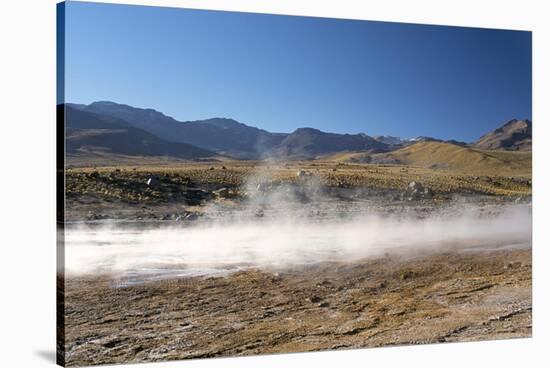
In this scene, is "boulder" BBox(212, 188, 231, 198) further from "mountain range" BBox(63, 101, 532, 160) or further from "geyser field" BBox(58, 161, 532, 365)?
"mountain range" BBox(63, 101, 532, 160)

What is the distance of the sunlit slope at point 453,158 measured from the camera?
9242mm

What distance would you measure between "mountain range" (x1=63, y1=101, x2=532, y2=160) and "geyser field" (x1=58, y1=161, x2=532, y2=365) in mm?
172

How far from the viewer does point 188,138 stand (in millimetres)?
8539

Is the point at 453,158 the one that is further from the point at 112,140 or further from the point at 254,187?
the point at 112,140

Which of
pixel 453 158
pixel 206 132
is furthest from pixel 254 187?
pixel 453 158

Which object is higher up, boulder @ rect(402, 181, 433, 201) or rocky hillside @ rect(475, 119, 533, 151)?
rocky hillside @ rect(475, 119, 533, 151)

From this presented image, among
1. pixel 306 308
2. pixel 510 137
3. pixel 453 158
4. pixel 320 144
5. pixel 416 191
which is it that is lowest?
pixel 306 308

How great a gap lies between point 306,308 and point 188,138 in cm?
220

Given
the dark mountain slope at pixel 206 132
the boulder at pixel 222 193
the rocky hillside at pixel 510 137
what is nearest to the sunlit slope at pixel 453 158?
the rocky hillside at pixel 510 137

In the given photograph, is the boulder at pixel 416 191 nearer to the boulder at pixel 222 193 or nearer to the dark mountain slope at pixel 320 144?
the dark mountain slope at pixel 320 144

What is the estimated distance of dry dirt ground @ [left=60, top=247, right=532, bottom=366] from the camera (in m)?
7.72

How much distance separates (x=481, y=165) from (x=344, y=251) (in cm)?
218

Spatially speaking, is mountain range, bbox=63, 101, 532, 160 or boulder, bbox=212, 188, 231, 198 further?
boulder, bbox=212, 188, 231, 198

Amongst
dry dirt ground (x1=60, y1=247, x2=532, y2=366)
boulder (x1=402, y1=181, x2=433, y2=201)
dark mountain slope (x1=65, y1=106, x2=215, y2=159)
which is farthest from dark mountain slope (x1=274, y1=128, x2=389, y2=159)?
dry dirt ground (x1=60, y1=247, x2=532, y2=366)
